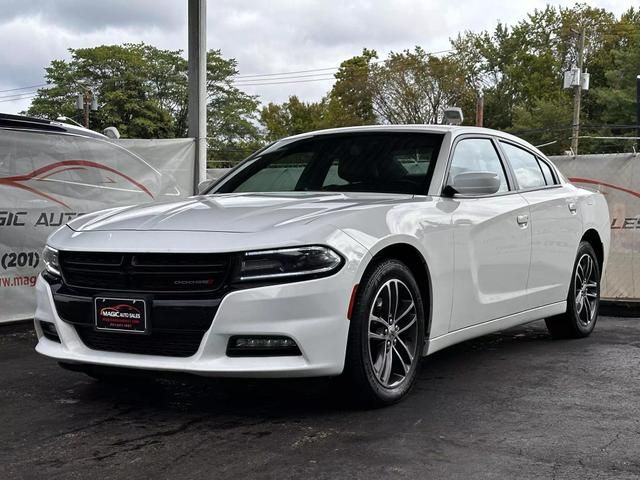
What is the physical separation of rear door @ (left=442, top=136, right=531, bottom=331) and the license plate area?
1795 millimetres

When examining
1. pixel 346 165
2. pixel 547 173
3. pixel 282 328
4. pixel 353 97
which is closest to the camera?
pixel 282 328

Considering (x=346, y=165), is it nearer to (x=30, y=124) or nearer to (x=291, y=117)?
(x=30, y=124)

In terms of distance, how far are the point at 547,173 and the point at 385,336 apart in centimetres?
279

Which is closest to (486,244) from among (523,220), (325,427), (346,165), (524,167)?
(523,220)

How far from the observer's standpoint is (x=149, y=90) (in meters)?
69.5

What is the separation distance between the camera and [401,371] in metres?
4.44

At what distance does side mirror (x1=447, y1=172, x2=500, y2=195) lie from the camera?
16.1ft

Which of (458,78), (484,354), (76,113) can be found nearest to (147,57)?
(76,113)

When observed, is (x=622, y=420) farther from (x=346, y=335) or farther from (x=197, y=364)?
(x=197, y=364)

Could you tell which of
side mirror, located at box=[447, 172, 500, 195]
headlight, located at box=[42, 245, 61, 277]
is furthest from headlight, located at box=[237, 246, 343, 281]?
side mirror, located at box=[447, 172, 500, 195]

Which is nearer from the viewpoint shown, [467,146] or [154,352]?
[154,352]

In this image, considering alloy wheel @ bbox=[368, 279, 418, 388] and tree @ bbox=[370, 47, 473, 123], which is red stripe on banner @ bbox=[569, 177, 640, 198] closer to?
alloy wheel @ bbox=[368, 279, 418, 388]

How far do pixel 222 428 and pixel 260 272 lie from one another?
2.46 ft

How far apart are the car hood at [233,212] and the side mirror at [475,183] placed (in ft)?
1.14
